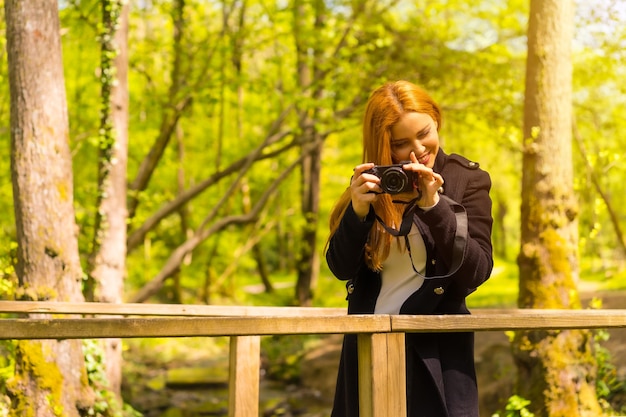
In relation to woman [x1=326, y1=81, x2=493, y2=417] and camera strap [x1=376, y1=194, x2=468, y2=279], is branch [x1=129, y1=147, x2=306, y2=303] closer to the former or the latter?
woman [x1=326, y1=81, x2=493, y2=417]

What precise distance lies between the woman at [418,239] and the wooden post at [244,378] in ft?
1.76

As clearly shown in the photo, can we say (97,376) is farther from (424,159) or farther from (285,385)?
(285,385)

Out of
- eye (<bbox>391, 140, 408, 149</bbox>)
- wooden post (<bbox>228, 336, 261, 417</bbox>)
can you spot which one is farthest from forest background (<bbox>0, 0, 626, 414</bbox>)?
eye (<bbox>391, 140, 408, 149</bbox>)

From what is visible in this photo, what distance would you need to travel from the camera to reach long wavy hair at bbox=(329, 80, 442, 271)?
239 centimetres

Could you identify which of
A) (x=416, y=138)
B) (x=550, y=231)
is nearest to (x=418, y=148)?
(x=416, y=138)

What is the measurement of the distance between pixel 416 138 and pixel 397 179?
0.20 metres

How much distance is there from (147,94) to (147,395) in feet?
15.2

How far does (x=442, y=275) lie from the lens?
7.67ft

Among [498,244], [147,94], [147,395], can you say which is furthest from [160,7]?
[498,244]

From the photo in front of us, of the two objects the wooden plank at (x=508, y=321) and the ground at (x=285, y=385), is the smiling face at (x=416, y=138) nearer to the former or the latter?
the wooden plank at (x=508, y=321)

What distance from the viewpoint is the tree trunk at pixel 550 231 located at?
5613mm

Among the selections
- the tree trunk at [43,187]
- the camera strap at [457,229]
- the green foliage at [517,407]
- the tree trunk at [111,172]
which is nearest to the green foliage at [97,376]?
the tree trunk at [43,187]

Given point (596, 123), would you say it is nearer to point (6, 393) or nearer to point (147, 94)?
point (147, 94)

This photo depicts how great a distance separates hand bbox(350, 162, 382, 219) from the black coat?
0.03 m
